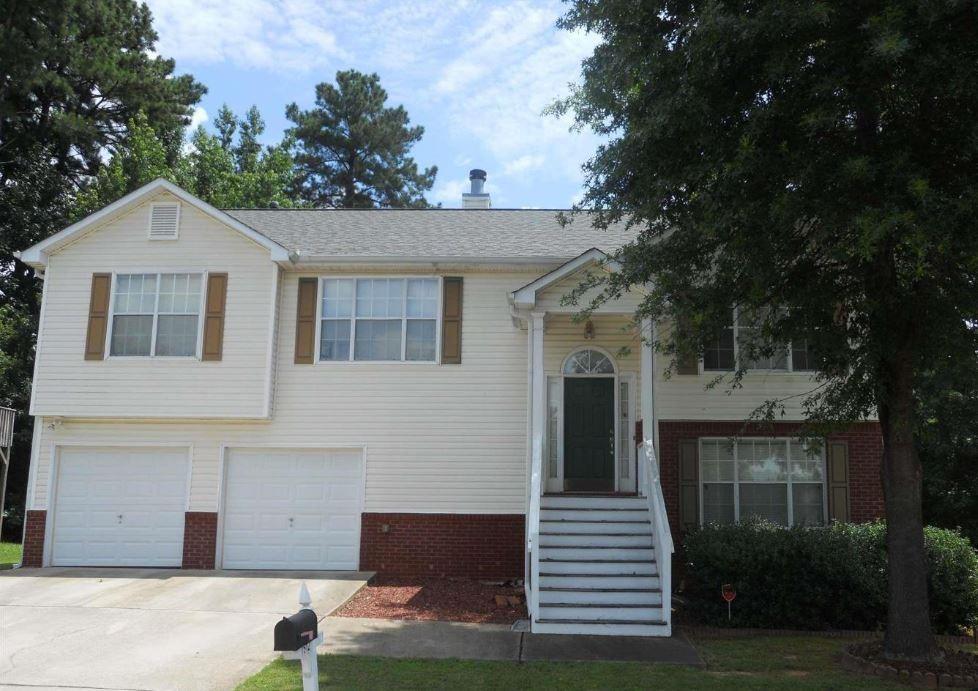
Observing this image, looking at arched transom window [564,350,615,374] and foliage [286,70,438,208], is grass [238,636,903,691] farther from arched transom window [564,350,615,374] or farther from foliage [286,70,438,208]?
foliage [286,70,438,208]

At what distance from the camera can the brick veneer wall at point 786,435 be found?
1312 centimetres

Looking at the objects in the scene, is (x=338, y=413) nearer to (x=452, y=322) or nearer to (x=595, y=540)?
(x=452, y=322)

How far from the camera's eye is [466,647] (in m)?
8.90

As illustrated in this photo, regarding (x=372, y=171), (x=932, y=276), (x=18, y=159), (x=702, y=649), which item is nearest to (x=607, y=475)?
(x=702, y=649)

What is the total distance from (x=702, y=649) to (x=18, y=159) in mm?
29261

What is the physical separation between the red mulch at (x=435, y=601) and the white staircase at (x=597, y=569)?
2.45 ft

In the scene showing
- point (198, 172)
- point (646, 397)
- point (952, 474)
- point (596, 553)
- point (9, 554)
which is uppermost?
point (198, 172)

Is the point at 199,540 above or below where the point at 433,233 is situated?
below

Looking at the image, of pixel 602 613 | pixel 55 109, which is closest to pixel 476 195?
pixel 602 613

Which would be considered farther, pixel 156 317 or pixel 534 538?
pixel 156 317

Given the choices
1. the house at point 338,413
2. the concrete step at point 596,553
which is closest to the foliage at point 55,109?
the house at point 338,413

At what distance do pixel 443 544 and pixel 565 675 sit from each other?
227 inches

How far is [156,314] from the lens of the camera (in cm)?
1390

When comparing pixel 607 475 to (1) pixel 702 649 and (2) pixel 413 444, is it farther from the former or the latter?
(1) pixel 702 649
